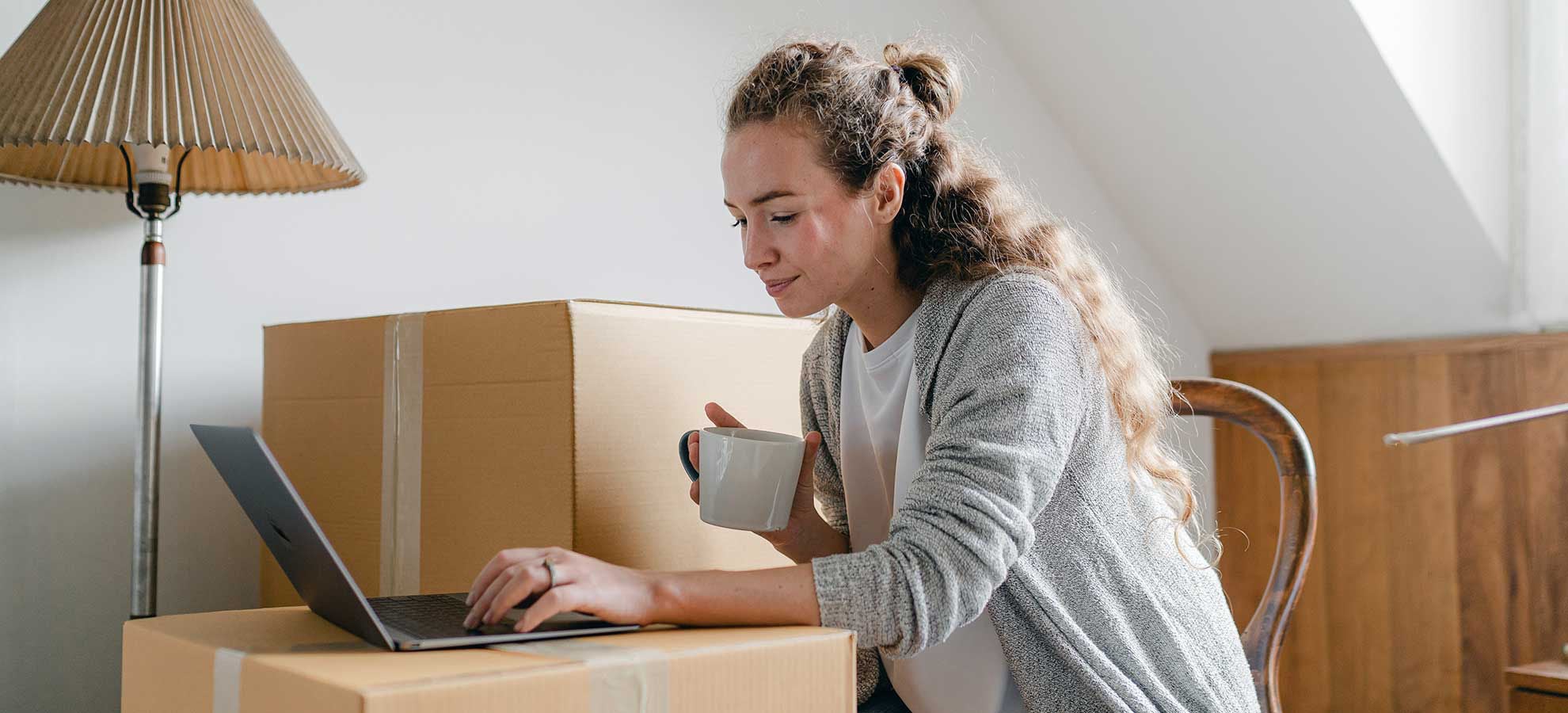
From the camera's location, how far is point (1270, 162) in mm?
1923

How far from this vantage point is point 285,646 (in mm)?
600

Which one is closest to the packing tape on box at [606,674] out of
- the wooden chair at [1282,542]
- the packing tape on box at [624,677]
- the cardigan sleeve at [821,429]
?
the packing tape on box at [624,677]

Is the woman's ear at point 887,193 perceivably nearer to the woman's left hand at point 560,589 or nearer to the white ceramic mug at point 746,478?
the white ceramic mug at point 746,478

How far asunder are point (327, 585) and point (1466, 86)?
1.77m

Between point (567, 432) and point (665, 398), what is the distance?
0.36 ft

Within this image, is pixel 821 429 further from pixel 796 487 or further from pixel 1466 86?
pixel 1466 86

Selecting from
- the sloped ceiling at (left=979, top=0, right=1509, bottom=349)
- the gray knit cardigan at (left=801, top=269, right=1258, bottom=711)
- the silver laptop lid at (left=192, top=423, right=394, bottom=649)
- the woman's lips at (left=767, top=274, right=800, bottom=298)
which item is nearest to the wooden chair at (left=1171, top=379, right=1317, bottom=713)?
the gray knit cardigan at (left=801, top=269, right=1258, bottom=711)

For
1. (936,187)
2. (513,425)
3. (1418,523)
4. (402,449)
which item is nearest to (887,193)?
(936,187)

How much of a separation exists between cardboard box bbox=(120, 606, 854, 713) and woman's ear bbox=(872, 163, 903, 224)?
39 cm

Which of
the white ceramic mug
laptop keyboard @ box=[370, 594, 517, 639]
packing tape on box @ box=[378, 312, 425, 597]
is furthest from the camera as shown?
packing tape on box @ box=[378, 312, 425, 597]

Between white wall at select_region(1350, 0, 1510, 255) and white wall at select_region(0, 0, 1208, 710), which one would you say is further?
white wall at select_region(1350, 0, 1510, 255)

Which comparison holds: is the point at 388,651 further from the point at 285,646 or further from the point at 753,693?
the point at 753,693

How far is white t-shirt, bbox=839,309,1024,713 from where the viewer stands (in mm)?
895

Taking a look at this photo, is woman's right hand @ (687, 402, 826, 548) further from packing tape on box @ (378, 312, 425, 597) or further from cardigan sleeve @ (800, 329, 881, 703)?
packing tape on box @ (378, 312, 425, 597)
